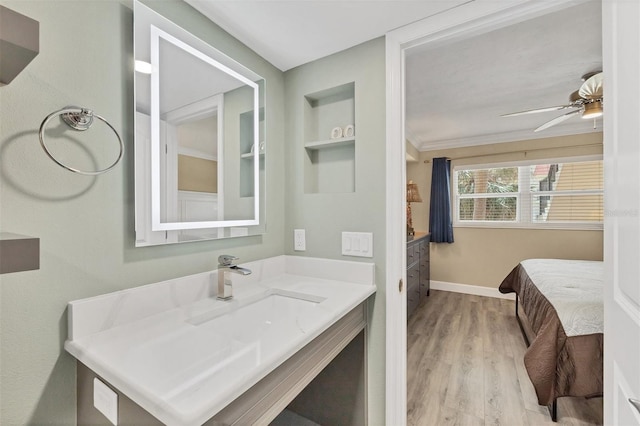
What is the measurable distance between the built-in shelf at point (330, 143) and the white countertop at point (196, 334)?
66 cm

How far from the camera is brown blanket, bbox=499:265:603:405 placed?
1.62m

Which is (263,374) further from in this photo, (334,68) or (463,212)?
(463,212)

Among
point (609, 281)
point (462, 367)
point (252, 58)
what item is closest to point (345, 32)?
point (252, 58)

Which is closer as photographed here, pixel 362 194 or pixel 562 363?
pixel 362 194

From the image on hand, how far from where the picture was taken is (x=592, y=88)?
6.31ft

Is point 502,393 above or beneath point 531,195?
beneath

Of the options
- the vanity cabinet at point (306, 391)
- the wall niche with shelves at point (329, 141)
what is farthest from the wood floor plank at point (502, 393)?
the wall niche with shelves at point (329, 141)

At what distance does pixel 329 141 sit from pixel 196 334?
112cm

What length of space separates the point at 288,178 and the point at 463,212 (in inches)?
143

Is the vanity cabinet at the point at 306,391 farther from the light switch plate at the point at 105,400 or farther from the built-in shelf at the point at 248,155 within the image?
the built-in shelf at the point at 248,155

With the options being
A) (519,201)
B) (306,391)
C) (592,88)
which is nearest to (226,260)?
(306,391)

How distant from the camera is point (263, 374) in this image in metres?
0.68

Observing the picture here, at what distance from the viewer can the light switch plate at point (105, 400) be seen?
69 cm

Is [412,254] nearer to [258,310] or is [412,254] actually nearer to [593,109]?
[593,109]
